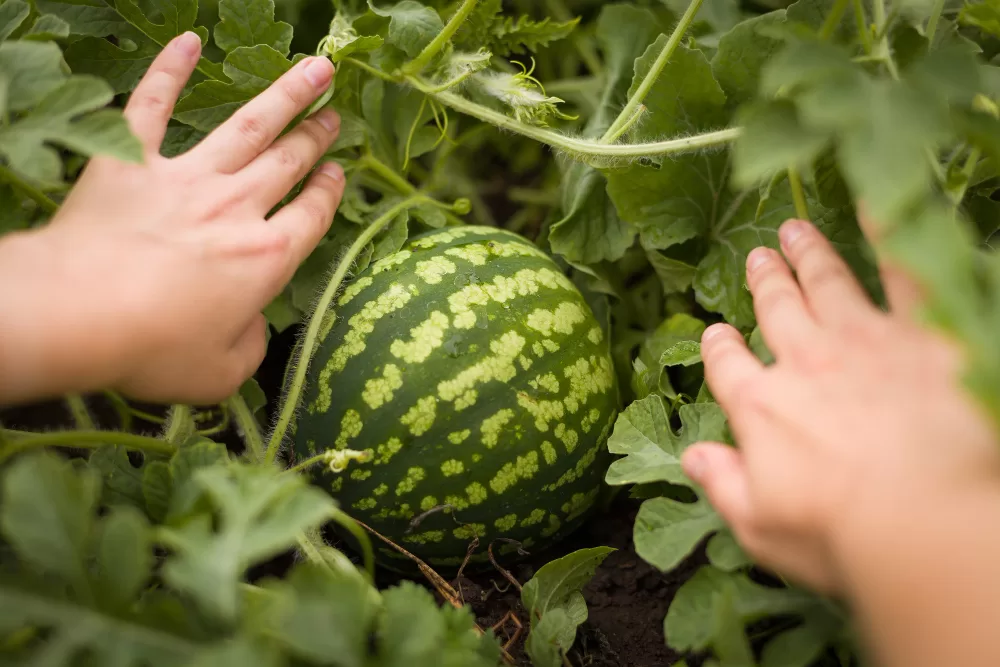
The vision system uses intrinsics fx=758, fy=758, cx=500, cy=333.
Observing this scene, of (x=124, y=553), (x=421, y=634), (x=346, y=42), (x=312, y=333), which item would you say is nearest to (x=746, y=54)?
(x=346, y=42)

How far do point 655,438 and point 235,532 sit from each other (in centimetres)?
66

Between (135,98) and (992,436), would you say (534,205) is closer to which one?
(135,98)

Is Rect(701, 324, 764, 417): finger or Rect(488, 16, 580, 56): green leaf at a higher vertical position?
Rect(488, 16, 580, 56): green leaf

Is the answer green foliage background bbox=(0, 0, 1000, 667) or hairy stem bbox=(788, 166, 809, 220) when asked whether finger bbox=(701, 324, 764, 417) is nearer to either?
A: green foliage background bbox=(0, 0, 1000, 667)

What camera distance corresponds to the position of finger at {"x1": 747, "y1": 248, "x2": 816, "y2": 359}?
1.00m

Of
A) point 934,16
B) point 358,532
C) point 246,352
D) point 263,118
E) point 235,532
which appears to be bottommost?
point 358,532

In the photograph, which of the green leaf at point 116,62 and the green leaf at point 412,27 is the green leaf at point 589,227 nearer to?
the green leaf at point 412,27

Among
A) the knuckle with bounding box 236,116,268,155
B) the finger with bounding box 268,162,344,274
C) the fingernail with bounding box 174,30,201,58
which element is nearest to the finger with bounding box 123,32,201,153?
the fingernail with bounding box 174,30,201,58

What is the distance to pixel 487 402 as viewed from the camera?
129 cm

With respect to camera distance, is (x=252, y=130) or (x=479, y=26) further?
(x=479, y=26)

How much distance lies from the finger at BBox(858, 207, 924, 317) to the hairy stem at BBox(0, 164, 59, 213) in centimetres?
121

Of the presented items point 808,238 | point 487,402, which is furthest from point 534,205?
point 808,238

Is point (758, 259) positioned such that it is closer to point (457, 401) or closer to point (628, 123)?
point (628, 123)

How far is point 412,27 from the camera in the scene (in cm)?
141
